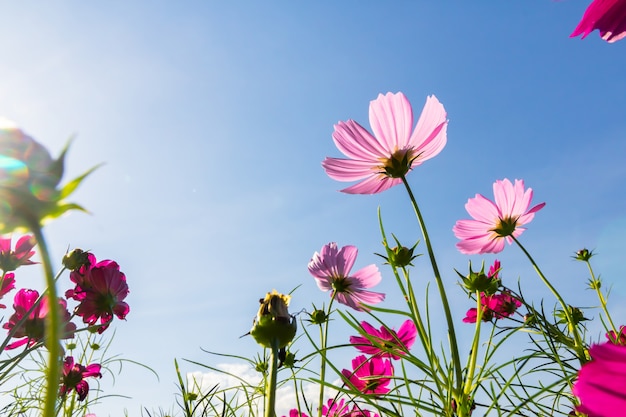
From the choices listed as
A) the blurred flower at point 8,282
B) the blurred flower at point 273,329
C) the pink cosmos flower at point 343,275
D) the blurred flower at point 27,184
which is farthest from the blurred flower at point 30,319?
the blurred flower at point 27,184

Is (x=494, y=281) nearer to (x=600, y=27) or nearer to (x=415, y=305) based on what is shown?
(x=415, y=305)

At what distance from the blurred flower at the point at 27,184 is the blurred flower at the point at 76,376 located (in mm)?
968

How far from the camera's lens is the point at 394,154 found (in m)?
0.82

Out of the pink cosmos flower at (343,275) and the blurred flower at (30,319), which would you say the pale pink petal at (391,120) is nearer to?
the pink cosmos flower at (343,275)

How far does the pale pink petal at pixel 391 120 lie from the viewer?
79 centimetres

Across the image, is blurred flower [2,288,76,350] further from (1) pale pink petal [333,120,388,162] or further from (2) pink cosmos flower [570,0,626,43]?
(2) pink cosmos flower [570,0,626,43]

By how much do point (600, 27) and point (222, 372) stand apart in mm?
756

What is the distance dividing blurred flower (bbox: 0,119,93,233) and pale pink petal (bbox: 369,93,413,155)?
615mm

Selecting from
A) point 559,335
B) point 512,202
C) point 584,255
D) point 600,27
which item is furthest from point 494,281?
point 584,255

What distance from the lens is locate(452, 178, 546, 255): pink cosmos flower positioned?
994mm

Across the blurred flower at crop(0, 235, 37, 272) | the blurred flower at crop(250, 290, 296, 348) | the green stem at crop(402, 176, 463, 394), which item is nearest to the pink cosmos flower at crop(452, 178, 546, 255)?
the green stem at crop(402, 176, 463, 394)

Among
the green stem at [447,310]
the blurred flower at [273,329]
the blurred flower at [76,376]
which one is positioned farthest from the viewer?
the blurred flower at [76,376]

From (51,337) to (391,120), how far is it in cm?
69

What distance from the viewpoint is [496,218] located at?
1.02 m
